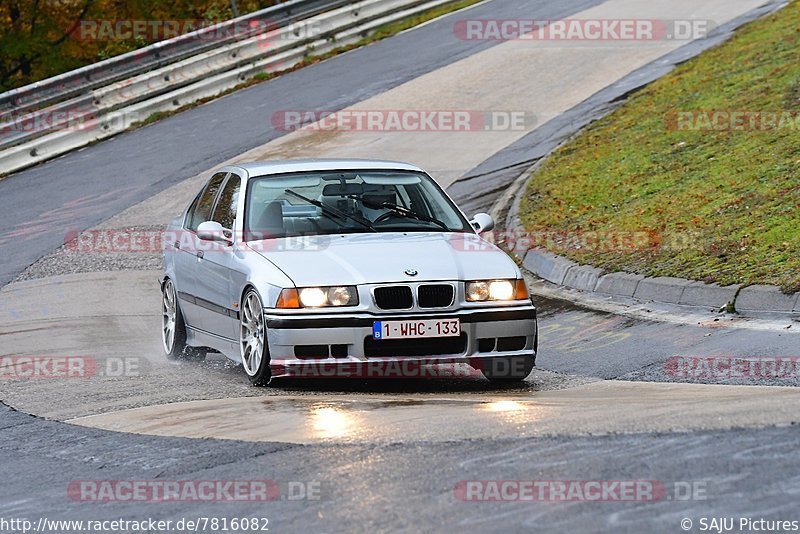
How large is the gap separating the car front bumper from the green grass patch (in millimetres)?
3053

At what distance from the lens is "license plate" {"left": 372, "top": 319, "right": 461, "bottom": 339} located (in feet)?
27.7

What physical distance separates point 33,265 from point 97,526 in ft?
37.2

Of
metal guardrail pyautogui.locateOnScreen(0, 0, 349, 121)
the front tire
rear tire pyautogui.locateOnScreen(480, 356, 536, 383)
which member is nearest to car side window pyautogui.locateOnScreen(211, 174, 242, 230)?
the front tire

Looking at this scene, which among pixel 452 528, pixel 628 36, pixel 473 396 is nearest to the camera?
pixel 452 528

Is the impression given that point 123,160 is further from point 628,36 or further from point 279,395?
point 279,395

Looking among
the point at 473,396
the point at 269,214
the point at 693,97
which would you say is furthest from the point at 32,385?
the point at 693,97

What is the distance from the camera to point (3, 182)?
68.8 feet

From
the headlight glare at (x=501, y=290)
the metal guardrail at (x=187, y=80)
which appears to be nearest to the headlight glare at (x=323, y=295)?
the headlight glare at (x=501, y=290)

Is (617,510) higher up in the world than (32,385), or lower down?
higher up

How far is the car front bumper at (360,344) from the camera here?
8.48m

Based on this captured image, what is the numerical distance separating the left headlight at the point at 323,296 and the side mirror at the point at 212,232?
1.38m

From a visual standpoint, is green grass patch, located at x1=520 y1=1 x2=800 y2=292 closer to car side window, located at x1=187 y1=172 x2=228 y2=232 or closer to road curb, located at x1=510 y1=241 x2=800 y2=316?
road curb, located at x1=510 y1=241 x2=800 y2=316

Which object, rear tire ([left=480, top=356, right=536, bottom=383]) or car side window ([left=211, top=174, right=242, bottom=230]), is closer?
rear tire ([left=480, top=356, right=536, bottom=383])

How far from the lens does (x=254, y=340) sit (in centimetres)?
902
